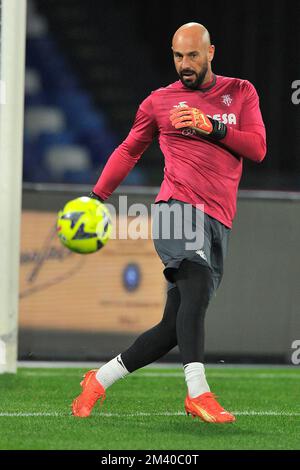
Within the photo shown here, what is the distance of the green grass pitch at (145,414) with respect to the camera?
4664mm

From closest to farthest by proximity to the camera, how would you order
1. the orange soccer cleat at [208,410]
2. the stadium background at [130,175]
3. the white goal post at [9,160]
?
the orange soccer cleat at [208,410]
the white goal post at [9,160]
the stadium background at [130,175]

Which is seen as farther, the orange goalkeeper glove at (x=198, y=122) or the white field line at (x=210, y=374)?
the white field line at (x=210, y=374)

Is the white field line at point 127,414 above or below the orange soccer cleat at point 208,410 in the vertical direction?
below

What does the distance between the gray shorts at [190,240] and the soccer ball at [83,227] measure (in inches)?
10.2

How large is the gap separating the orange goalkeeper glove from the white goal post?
2.34 metres

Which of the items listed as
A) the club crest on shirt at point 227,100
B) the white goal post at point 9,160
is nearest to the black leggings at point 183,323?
the club crest on shirt at point 227,100

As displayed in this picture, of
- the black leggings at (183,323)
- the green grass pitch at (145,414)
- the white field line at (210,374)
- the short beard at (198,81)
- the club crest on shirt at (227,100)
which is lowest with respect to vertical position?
the white field line at (210,374)

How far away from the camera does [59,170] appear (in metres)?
14.0

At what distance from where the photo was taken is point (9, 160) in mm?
7277

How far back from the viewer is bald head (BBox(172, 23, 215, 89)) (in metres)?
5.26

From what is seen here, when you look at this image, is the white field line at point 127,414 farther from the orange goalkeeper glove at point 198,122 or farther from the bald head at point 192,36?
the bald head at point 192,36

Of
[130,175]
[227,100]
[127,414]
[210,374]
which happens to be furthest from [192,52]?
[130,175]

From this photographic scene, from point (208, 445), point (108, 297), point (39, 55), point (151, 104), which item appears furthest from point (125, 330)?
point (39, 55)
